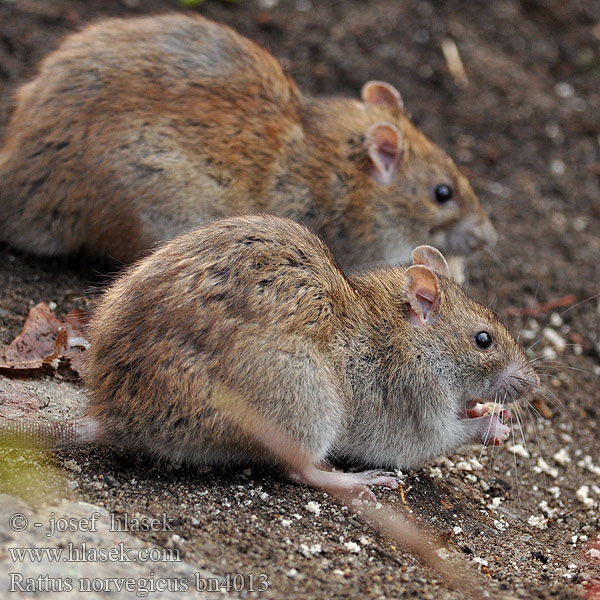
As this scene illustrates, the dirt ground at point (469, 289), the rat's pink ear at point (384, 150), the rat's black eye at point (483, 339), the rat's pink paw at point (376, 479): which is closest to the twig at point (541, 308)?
the dirt ground at point (469, 289)

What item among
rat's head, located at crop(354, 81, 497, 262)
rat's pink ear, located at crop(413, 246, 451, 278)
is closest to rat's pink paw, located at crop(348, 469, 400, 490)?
rat's pink ear, located at crop(413, 246, 451, 278)

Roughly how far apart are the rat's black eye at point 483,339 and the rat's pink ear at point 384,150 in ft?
6.78

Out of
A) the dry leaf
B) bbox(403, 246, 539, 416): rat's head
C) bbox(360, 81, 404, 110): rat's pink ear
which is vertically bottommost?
the dry leaf

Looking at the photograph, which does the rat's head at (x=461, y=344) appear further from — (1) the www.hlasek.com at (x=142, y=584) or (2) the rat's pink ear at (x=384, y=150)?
(1) the www.hlasek.com at (x=142, y=584)

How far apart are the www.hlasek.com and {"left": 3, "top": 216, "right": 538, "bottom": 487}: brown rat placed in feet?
2.63

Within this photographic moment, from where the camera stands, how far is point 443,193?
6.99 metres

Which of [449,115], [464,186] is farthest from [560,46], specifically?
[464,186]

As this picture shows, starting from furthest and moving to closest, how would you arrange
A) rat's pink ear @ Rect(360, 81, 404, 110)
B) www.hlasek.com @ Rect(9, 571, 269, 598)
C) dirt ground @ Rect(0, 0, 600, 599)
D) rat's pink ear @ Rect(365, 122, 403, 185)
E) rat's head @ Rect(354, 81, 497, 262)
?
1. rat's pink ear @ Rect(360, 81, 404, 110)
2. rat's head @ Rect(354, 81, 497, 262)
3. rat's pink ear @ Rect(365, 122, 403, 185)
4. dirt ground @ Rect(0, 0, 600, 599)
5. www.hlasek.com @ Rect(9, 571, 269, 598)

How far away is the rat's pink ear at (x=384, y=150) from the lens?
6.72m

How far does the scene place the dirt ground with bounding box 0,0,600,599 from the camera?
13.3ft

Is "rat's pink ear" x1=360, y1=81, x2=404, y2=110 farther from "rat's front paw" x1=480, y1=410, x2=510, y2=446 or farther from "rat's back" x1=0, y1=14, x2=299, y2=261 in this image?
"rat's front paw" x1=480, y1=410, x2=510, y2=446

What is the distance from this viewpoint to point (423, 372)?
16.3 feet

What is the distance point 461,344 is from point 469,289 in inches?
94.5

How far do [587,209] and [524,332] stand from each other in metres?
2.20
